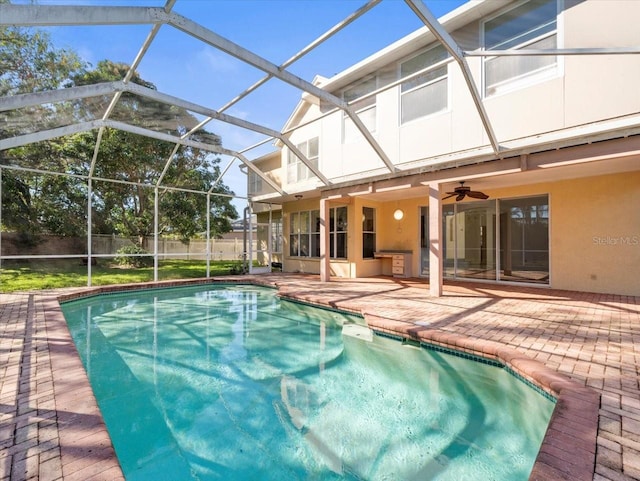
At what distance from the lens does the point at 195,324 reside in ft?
22.5

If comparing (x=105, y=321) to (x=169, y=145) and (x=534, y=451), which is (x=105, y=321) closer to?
(x=534, y=451)

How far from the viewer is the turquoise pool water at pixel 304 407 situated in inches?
104

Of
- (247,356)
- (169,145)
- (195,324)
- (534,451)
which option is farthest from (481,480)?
(169,145)

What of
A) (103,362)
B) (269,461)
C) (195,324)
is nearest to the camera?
(269,461)

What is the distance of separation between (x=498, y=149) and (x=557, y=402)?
5.38 metres

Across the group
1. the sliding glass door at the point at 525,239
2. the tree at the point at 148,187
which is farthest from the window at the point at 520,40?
the tree at the point at 148,187

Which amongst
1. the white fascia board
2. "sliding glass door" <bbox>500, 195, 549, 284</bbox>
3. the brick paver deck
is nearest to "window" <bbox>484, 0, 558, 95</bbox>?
"sliding glass door" <bbox>500, 195, 549, 284</bbox>

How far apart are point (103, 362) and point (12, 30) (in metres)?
8.37

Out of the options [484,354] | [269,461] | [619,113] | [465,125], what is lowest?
[269,461]

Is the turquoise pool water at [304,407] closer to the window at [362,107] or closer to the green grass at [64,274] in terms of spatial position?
the green grass at [64,274]

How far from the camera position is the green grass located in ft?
34.7

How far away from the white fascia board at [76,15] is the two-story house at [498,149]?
3736 mm

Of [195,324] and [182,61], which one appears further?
[195,324]

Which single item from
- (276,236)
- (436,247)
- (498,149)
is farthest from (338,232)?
(498,149)
